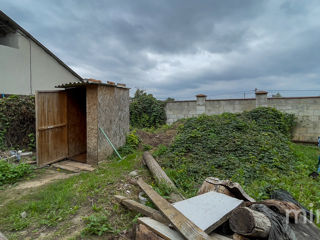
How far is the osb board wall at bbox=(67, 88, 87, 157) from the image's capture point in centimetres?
552

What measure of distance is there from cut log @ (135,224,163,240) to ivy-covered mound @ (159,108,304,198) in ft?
4.90

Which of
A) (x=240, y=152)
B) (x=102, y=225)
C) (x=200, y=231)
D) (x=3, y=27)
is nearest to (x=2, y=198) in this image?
(x=102, y=225)

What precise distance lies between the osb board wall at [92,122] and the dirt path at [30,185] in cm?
81

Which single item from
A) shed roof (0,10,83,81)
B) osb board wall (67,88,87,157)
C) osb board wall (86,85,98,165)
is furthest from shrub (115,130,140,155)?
shed roof (0,10,83,81)

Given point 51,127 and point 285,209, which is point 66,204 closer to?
point 51,127

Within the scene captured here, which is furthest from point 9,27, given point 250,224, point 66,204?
point 250,224

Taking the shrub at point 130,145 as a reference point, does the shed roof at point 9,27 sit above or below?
above

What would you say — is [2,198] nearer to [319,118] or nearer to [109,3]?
[109,3]

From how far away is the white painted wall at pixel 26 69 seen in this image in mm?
7352

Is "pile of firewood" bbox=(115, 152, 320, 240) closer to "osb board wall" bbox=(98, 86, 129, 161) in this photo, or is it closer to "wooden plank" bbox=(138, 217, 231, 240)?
"wooden plank" bbox=(138, 217, 231, 240)

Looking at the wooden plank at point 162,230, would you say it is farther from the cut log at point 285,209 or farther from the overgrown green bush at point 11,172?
the overgrown green bush at point 11,172

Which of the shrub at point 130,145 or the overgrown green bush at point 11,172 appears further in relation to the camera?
the shrub at point 130,145

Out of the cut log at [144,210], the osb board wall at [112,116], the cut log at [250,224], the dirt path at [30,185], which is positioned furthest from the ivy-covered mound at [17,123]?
the cut log at [250,224]

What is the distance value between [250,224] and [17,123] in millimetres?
6705
